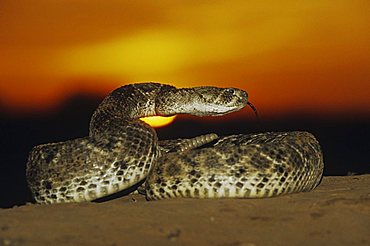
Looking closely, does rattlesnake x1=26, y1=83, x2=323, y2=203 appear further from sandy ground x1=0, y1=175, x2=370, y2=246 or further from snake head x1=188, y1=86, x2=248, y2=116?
snake head x1=188, y1=86, x2=248, y2=116

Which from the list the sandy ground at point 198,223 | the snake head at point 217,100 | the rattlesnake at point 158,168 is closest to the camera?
the sandy ground at point 198,223

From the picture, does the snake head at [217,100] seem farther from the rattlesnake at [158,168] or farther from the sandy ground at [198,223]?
the sandy ground at [198,223]

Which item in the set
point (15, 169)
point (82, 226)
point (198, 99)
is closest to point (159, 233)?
point (82, 226)

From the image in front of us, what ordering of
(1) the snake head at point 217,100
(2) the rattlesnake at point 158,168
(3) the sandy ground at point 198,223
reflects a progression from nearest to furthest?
(3) the sandy ground at point 198,223 → (2) the rattlesnake at point 158,168 → (1) the snake head at point 217,100

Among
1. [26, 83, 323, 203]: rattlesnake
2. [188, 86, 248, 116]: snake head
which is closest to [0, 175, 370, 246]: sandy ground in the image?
[26, 83, 323, 203]: rattlesnake

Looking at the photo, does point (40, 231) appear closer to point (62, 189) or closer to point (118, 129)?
point (62, 189)

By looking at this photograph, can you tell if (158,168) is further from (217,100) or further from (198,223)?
(217,100)

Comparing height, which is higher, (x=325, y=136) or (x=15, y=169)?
(x=15, y=169)

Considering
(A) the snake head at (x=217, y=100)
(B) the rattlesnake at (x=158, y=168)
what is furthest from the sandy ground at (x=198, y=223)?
(A) the snake head at (x=217, y=100)
